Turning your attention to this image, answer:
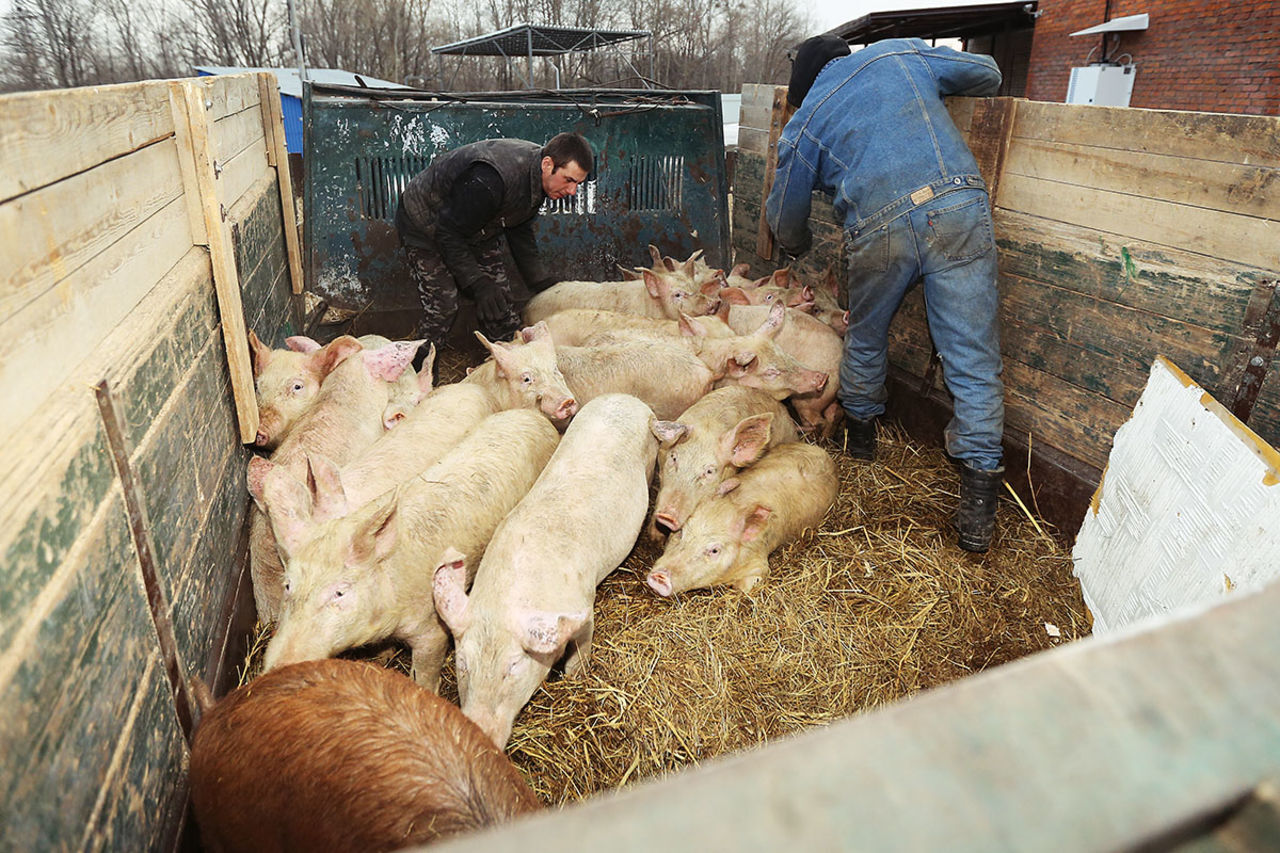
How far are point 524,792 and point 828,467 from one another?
2.93 meters

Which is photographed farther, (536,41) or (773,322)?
(536,41)

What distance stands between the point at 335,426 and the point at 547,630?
1920mm

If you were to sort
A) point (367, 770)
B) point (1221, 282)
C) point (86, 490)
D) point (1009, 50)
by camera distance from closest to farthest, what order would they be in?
point (86, 490)
point (367, 770)
point (1221, 282)
point (1009, 50)

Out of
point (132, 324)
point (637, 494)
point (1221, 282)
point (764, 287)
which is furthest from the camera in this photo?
point (764, 287)

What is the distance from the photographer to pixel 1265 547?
2.52 m

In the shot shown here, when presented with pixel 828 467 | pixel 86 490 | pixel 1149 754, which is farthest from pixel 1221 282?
pixel 86 490

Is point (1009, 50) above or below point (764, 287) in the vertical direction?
above

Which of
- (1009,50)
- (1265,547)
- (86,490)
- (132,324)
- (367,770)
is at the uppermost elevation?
(1009,50)

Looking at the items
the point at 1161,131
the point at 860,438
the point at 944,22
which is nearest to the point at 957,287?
the point at 1161,131

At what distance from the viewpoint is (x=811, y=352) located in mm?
5793

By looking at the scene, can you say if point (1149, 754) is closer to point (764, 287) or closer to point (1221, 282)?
point (1221, 282)

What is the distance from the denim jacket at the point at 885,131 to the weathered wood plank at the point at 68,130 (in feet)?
10.3

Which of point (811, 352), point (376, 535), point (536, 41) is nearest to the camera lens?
point (376, 535)

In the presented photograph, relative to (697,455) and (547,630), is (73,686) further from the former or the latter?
(697,455)
